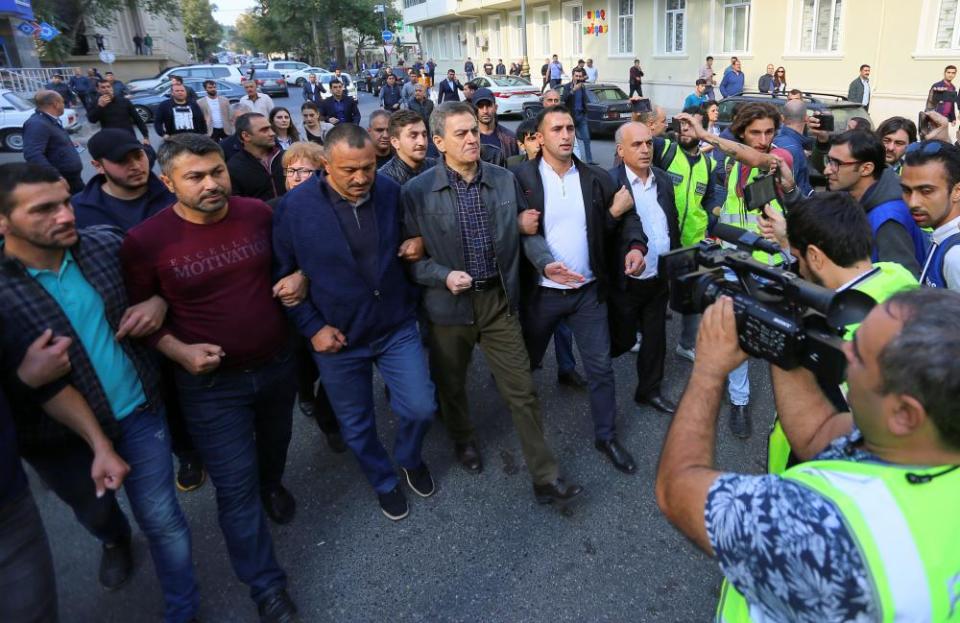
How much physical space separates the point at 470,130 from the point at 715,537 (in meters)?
2.43

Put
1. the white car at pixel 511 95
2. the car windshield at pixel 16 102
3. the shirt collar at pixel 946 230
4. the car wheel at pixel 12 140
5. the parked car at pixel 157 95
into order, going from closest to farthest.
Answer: the shirt collar at pixel 946 230, the car wheel at pixel 12 140, the car windshield at pixel 16 102, the white car at pixel 511 95, the parked car at pixel 157 95

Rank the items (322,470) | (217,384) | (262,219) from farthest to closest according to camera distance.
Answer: (322,470) → (262,219) → (217,384)

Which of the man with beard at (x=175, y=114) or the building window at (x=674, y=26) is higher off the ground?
the building window at (x=674, y=26)

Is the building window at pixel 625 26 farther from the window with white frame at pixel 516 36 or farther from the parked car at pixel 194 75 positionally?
the parked car at pixel 194 75

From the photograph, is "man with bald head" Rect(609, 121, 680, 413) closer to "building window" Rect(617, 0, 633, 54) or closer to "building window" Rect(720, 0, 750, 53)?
"building window" Rect(720, 0, 750, 53)

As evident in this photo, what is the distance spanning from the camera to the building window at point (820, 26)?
50.7 feet

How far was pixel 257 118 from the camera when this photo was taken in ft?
15.2

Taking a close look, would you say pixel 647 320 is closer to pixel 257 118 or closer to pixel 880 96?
pixel 257 118

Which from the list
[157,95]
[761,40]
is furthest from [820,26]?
[157,95]

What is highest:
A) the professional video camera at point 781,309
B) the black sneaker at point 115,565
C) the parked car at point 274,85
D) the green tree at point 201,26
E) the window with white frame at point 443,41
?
the green tree at point 201,26

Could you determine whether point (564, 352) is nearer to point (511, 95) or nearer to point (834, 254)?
point (834, 254)

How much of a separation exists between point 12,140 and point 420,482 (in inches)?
706

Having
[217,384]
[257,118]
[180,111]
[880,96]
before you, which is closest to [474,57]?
[880,96]

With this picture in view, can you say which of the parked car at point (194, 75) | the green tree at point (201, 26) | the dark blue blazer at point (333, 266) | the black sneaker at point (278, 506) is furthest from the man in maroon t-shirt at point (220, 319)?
the green tree at point (201, 26)
